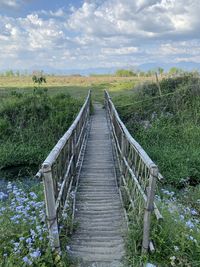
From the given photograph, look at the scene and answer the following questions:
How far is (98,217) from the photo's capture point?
449 centimetres

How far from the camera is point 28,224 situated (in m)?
3.64

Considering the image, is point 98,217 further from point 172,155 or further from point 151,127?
point 151,127

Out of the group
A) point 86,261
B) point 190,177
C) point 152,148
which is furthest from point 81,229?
point 152,148

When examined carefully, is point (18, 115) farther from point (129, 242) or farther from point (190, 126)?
point (129, 242)

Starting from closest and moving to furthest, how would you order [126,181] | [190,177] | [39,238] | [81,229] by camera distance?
[39,238] → [81,229] → [126,181] → [190,177]

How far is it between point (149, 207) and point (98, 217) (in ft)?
4.70

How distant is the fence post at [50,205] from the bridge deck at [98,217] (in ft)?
1.56

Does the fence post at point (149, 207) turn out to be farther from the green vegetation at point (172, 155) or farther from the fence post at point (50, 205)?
the fence post at point (50, 205)

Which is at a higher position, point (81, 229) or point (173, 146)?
point (81, 229)

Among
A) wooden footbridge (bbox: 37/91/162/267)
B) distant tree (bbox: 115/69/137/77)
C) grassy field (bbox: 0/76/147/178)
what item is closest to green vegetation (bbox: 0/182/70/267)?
wooden footbridge (bbox: 37/91/162/267)

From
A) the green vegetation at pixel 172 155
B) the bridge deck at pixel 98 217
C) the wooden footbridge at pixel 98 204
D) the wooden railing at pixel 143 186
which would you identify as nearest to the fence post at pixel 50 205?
the wooden footbridge at pixel 98 204

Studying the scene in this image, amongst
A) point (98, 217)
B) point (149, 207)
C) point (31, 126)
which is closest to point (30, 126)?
point (31, 126)

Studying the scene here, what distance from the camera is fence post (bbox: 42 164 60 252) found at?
2.96 m

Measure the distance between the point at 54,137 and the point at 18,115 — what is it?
2.33 meters
